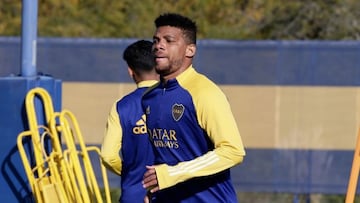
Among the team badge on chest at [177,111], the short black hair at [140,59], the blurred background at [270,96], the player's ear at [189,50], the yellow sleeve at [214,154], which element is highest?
the player's ear at [189,50]

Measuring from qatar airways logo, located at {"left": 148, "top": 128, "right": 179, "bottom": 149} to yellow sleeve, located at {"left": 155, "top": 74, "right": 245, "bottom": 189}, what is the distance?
185mm

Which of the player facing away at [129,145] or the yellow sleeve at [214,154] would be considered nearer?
the yellow sleeve at [214,154]

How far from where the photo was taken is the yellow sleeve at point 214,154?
4.98 m

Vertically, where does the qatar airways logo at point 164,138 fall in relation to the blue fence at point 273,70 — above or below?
above

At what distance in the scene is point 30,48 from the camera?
7.53 metres

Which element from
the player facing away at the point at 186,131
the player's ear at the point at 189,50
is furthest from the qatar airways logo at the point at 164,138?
the player's ear at the point at 189,50

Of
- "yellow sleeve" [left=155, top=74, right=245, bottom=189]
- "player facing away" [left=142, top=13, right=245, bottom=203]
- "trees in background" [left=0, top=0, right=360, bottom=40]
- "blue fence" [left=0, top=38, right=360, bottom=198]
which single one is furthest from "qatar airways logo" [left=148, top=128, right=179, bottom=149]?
"trees in background" [left=0, top=0, right=360, bottom=40]

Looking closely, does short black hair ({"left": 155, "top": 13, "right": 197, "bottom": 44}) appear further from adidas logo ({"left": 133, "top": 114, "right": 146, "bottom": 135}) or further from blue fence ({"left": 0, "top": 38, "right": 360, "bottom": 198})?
blue fence ({"left": 0, "top": 38, "right": 360, "bottom": 198})

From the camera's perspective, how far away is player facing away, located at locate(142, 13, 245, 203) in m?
5.00

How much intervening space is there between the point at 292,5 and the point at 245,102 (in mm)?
3673

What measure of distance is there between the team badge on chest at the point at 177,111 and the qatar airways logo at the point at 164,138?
72mm

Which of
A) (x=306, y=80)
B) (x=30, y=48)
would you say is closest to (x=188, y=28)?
(x=30, y=48)

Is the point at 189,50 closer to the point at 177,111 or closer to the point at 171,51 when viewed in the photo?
the point at 171,51

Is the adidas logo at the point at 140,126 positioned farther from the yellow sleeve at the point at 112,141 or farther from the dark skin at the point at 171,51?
the dark skin at the point at 171,51
